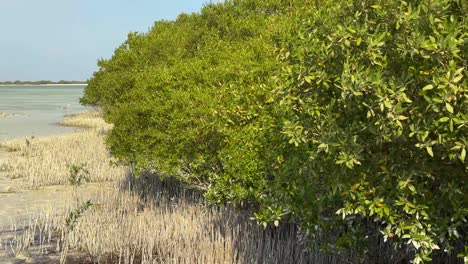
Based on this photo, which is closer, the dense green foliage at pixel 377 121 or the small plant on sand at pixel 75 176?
the dense green foliage at pixel 377 121

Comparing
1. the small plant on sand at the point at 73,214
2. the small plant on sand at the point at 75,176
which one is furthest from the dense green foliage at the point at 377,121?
the small plant on sand at the point at 75,176

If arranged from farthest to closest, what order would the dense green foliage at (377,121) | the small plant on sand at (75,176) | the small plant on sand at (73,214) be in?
the small plant on sand at (75,176)
the small plant on sand at (73,214)
the dense green foliage at (377,121)

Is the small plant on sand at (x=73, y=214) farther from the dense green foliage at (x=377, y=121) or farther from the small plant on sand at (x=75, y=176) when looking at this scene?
the dense green foliage at (x=377, y=121)

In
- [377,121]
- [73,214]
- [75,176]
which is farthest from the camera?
[75,176]

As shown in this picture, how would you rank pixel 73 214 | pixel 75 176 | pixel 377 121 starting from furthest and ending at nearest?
pixel 75 176 → pixel 73 214 → pixel 377 121

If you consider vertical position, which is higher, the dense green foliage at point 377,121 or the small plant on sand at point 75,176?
the dense green foliage at point 377,121

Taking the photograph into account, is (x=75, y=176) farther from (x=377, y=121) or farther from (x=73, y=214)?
(x=377, y=121)

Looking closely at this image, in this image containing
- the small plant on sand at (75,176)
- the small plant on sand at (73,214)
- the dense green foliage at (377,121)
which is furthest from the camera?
the small plant on sand at (75,176)

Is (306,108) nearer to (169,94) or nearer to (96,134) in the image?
(169,94)

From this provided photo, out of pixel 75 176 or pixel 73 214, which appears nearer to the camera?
pixel 73 214

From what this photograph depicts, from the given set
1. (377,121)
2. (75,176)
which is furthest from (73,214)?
(377,121)

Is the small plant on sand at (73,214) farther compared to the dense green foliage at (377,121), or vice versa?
the small plant on sand at (73,214)

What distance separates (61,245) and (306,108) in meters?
5.83

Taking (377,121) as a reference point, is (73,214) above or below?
below
